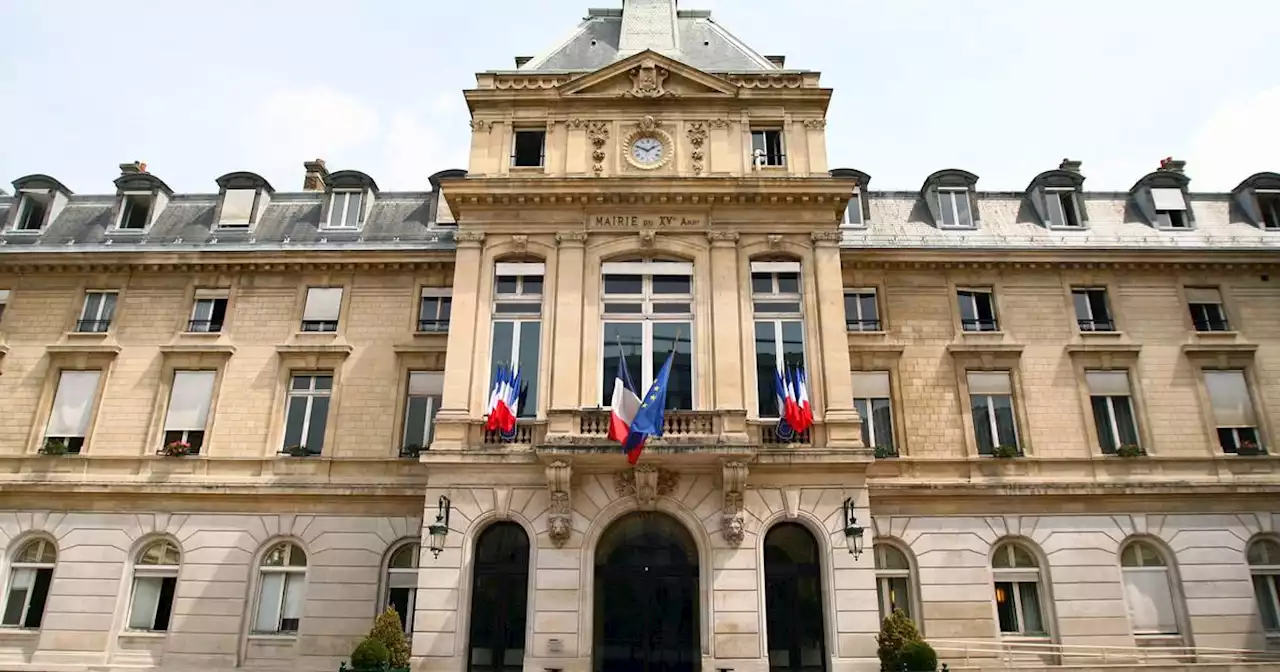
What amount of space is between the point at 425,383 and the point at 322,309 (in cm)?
382

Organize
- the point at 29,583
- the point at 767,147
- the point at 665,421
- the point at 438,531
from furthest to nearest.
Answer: the point at 767,147 < the point at 29,583 < the point at 665,421 < the point at 438,531

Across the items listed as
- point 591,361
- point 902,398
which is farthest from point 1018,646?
point 591,361

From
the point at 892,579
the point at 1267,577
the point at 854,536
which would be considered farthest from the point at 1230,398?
the point at 854,536

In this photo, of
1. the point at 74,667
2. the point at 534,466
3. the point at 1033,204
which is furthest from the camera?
the point at 1033,204

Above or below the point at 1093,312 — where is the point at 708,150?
above

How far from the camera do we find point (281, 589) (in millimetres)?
20641

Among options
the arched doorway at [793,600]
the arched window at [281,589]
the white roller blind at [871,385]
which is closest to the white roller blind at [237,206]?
the arched window at [281,589]

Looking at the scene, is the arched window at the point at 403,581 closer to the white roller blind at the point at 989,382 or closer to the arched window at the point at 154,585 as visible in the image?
the arched window at the point at 154,585

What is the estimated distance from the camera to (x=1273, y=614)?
20.3 metres

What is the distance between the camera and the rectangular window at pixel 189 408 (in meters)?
21.9

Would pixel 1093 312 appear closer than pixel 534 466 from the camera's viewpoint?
No

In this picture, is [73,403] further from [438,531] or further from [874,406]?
[874,406]

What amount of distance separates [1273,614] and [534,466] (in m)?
18.4

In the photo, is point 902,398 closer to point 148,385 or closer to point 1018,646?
point 1018,646
